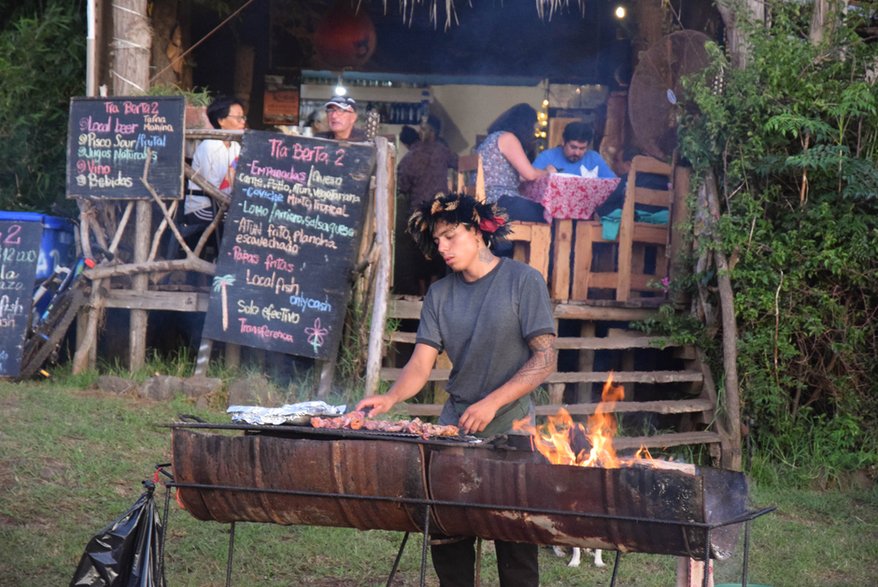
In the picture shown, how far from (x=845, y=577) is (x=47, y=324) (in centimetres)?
619

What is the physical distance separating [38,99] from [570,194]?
5.09m

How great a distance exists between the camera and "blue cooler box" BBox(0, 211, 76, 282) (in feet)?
28.9

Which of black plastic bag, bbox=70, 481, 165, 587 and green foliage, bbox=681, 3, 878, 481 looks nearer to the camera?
black plastic bag, bbox=70, 481, 165, 587

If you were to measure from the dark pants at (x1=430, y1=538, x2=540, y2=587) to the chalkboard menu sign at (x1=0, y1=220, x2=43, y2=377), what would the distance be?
204 inches

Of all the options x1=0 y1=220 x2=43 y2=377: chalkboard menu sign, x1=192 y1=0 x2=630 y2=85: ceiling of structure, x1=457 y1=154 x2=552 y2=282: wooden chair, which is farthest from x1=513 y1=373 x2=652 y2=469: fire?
x1=192 y1=0 x2=630 y2=85: ceiling of structure

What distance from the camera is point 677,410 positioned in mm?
8062

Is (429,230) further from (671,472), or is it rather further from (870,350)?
(870,350)

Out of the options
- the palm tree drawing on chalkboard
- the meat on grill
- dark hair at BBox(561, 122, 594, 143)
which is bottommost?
the meat on grill

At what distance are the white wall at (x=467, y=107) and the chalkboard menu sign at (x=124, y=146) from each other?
5.42 meters

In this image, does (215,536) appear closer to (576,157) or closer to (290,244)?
(290,244)

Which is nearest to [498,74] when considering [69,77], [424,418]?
[69,77]

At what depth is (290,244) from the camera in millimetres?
8180

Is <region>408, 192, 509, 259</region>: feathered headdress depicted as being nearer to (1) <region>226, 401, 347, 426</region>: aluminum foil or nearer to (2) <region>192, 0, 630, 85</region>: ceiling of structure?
(1) <region>226, 401, 347, 426</region>: aluminum foil

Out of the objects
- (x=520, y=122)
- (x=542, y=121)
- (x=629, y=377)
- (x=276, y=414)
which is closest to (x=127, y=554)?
(x=276, y=414)
